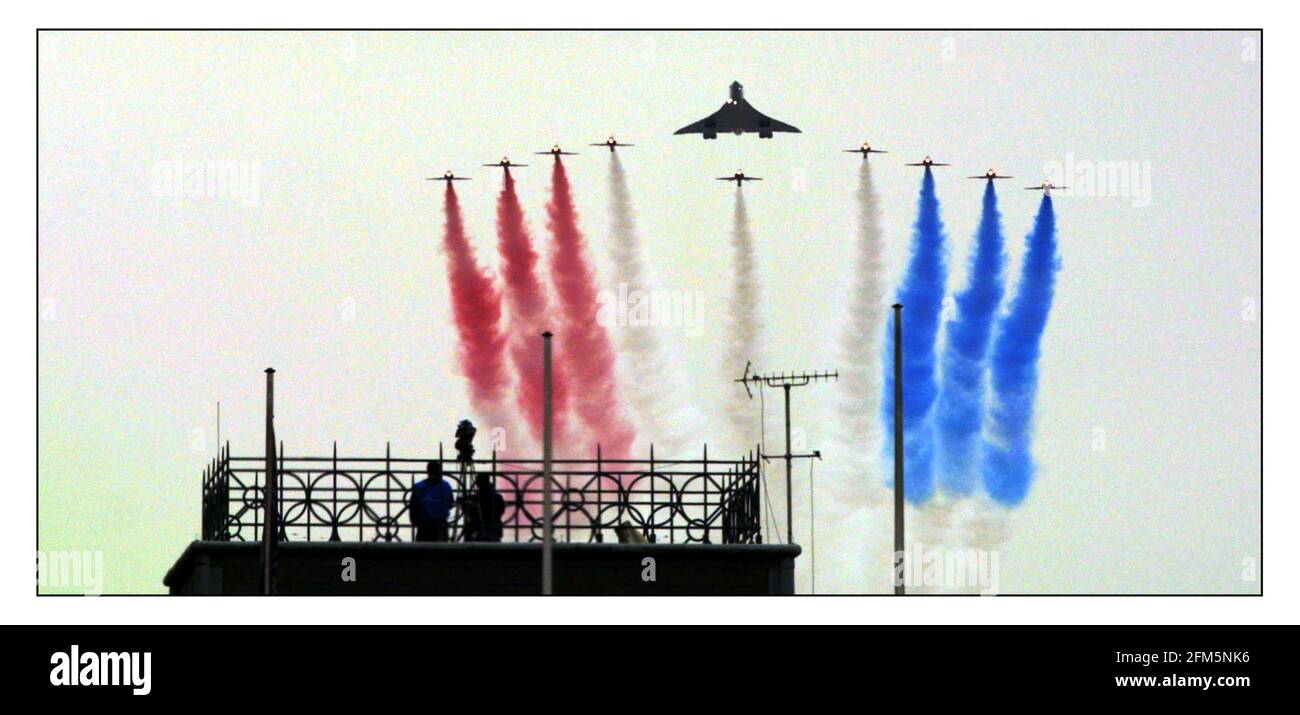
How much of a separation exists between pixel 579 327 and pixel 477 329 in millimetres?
2555

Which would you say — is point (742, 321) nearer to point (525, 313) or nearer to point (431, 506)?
point (525, 313)

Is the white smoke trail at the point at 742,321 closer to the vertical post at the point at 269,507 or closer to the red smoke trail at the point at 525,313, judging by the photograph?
the red smoke trail at the point at 525,313

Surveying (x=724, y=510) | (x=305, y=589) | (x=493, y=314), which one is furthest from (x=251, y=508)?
(x=493, y=314)

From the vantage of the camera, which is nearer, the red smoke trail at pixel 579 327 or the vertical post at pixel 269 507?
the vertical post at pixel 269 507

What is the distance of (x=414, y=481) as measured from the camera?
Answer: 68250 mm

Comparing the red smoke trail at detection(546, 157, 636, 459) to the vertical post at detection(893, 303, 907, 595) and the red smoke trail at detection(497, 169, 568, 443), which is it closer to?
the red smoke trail at detection(497, 169, 568, 443)

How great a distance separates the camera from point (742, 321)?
111 meters

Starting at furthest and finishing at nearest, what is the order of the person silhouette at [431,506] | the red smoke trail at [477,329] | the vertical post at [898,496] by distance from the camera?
the red smoke trail at [477,329], the vertical post at [898,496], the person silhouette at [431,506]

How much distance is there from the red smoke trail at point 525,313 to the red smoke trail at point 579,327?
18.9 inches

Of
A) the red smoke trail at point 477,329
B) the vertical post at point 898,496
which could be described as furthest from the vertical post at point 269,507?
the red smoke trail at point 477,329

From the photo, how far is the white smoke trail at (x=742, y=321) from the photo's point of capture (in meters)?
110

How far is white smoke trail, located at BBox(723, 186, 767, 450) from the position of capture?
362ft

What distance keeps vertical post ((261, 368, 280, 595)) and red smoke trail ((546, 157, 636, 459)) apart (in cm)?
4307

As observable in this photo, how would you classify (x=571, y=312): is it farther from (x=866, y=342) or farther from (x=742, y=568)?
(x=742, y=568)
